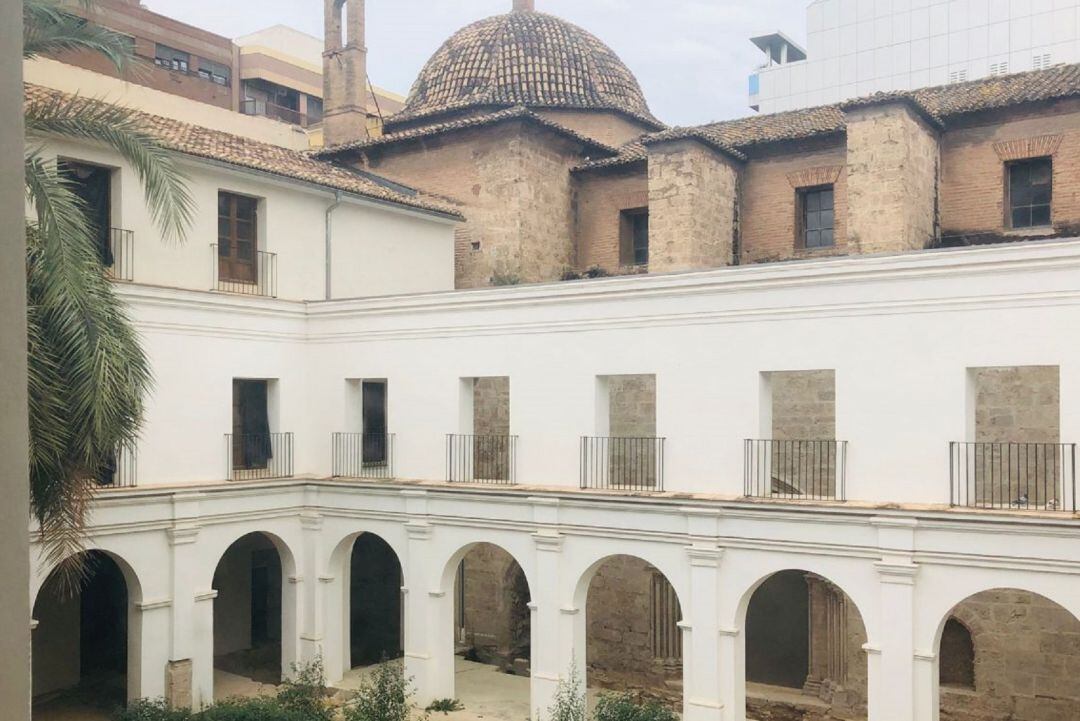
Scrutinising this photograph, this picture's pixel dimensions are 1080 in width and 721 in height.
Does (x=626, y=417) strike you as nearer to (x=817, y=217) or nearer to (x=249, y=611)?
(x=817, y=217)

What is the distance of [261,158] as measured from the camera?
60.4ft

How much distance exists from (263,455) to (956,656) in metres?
11.3

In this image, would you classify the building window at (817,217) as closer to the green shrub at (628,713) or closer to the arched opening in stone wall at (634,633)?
the arched opening in stone wall at (634,633)

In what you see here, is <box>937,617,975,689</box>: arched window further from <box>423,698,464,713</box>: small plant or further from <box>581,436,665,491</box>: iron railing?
<box>423,698,464,713</box>: small plant

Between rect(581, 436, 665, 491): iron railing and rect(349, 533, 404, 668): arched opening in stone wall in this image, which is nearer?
rect(581, 436, 665, 491): iron railing

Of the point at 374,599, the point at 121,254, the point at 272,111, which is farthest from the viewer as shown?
the point at 272,111

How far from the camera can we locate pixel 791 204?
19703mm

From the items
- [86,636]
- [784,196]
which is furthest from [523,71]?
[86,636]

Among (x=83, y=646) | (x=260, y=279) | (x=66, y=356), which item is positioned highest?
(x=260, y=279)

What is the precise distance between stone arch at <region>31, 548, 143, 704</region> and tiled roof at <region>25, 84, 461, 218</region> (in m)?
6.44

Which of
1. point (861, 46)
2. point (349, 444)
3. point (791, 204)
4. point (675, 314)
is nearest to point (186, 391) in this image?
point (349, 444)

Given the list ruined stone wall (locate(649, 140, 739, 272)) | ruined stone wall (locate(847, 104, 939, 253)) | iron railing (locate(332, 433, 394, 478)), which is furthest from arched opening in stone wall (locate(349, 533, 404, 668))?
ruined stone wall (locate(847, 104, 939, 253))

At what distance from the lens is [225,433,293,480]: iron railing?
1734 cm

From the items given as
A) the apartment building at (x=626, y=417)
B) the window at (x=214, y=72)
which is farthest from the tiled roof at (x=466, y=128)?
the window at (x=214, y=72)
